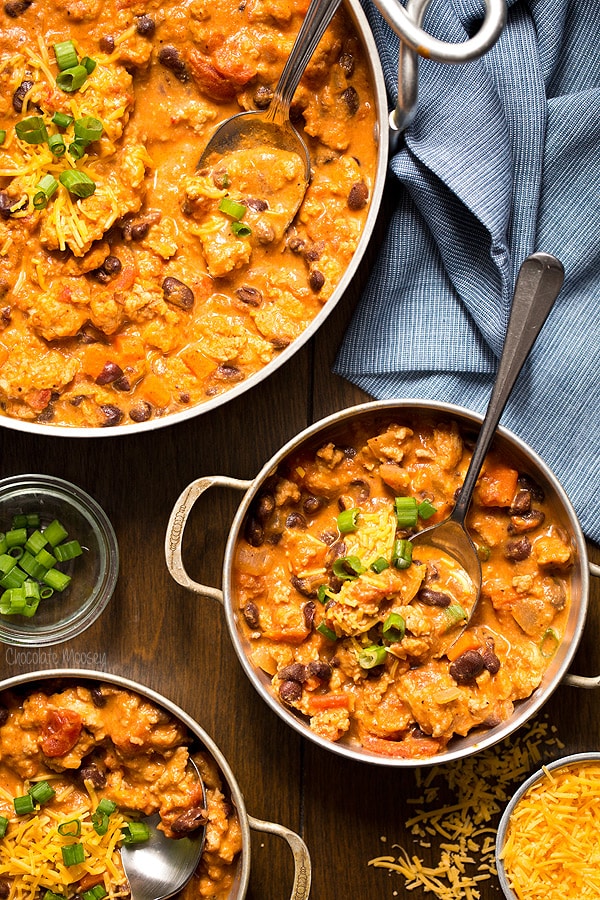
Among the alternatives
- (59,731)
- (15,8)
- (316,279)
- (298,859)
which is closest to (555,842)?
(298,859)

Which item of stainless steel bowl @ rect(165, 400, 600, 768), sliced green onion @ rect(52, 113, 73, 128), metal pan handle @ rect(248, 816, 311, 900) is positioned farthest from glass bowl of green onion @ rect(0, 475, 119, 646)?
sliced green onion @ rect(52, 113, 73, 128)

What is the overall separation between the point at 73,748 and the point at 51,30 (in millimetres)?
2397

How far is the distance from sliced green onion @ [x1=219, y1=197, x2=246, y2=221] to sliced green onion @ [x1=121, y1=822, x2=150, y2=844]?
209 centimetres

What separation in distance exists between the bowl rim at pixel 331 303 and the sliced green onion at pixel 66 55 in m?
0.88

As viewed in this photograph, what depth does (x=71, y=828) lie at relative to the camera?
3.22m

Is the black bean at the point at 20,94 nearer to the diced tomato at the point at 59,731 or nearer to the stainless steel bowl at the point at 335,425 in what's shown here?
the stainless steel bowl at the point at 335,425

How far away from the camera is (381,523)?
3104 mm

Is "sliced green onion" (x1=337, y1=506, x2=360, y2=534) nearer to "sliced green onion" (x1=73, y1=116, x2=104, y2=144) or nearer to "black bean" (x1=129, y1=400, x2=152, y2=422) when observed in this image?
"black bean" (x1=129, y1=400, x2=152, y2=422)

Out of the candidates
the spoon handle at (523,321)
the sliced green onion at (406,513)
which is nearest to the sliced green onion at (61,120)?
the spoon handle at (523,321)

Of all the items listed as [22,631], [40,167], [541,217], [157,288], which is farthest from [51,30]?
[22,631]

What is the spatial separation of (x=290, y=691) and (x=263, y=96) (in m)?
1.97

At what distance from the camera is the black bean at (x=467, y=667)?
3059mm

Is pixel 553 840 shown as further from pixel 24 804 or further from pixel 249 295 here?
pixel 249 295

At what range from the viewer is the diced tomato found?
315 cm
